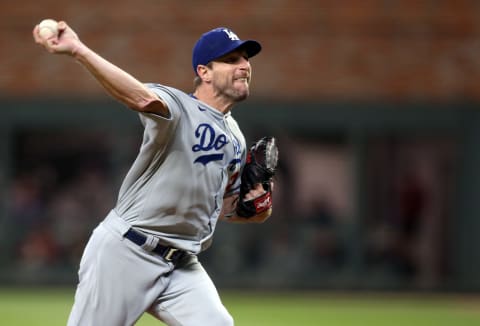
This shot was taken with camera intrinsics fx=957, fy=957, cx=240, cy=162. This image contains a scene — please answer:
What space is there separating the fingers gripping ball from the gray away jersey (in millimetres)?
426

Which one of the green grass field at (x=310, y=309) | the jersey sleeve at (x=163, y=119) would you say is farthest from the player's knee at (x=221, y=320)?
the green grass field at (x=310, y=309)

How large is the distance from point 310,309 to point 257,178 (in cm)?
736

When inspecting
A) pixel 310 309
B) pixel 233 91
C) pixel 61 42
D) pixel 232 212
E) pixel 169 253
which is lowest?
pixel 310 309

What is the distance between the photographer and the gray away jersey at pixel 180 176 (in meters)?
5.07

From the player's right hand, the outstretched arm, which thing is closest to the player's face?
the outstretched arm

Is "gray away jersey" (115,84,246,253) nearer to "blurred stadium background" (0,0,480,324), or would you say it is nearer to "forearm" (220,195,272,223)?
"forearm" (220,195,272,223)

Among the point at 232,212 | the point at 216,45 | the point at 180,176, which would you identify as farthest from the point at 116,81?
the point at 232,212

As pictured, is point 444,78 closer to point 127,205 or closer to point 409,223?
point 409,223

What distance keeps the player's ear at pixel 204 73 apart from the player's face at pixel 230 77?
0.12 feet

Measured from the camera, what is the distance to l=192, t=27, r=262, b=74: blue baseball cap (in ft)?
17.3

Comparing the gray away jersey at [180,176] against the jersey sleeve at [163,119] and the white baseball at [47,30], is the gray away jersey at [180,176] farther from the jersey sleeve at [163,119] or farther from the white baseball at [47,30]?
the white baseball at [47,30]

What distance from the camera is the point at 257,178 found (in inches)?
224

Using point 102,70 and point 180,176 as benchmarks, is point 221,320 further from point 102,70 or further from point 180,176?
point 102,70

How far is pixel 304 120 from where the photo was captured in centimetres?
1578
